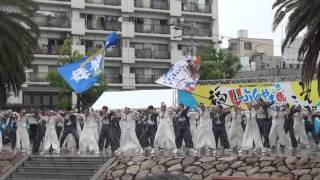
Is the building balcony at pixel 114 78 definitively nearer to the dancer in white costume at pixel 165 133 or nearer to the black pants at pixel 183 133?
the black pants at pixel 183 133

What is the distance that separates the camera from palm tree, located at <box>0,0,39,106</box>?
23766 millimetres

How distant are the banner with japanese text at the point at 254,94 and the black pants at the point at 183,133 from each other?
8.13 m

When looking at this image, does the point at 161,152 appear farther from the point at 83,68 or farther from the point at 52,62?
the point at 52,62

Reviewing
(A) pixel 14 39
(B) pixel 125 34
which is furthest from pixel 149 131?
(B) pixel 125 34

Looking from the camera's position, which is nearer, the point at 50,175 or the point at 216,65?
the point at 50,175

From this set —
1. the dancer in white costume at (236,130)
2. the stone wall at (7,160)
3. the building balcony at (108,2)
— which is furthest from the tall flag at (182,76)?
the building balcony at (108,2)

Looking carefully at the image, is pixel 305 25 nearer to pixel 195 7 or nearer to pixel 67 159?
pixel 67 159

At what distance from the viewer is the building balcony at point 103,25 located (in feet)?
183

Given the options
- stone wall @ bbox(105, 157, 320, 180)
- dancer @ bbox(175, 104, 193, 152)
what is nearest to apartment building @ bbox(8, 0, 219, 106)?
dancer @ bbox(175, 104, 193, 152)

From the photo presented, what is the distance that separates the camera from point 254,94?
98.8 ft

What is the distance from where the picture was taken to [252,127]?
2050 cm

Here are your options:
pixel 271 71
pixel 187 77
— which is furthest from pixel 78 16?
pixel 187 77

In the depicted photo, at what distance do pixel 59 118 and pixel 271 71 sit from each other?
33.4 metres

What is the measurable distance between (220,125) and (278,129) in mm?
1961
